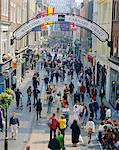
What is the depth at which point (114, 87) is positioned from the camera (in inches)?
1389

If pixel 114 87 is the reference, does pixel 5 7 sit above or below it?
above

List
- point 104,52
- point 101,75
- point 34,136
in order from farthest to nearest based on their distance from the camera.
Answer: point 101,75 → point 104,52 → point 34,136

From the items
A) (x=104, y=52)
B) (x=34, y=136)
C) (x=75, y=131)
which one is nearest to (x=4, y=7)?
(x=104, y=52)

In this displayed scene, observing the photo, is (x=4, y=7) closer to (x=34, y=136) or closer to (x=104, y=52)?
(x=104, y=52)

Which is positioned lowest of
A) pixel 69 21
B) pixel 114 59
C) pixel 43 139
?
pixel 43 139

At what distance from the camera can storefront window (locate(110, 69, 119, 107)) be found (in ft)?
112

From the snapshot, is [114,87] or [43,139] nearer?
[43,139]

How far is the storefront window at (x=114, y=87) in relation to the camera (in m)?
34.2

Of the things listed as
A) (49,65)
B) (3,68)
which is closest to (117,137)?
(3,68)

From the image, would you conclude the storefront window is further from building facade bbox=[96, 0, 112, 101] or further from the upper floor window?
the upper floor window

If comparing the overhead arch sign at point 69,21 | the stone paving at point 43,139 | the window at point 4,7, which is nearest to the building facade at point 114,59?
the overhead arch sign at point 69,21

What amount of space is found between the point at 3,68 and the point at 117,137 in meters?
15.3

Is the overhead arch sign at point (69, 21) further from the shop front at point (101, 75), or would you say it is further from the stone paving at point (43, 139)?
the stone paving at point (43, 139)

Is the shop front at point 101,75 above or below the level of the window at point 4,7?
below
